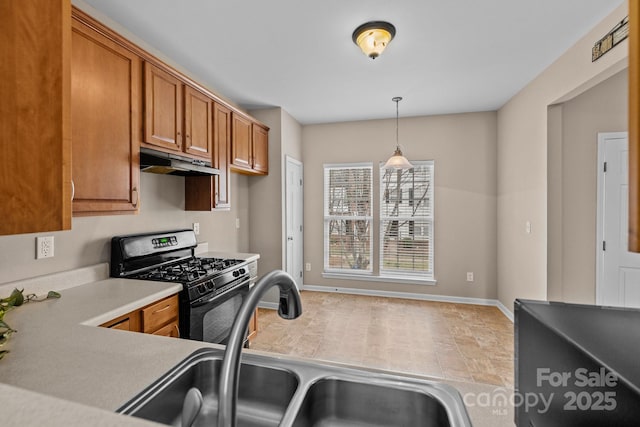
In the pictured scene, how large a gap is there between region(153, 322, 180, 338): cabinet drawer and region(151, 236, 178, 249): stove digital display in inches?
30.7

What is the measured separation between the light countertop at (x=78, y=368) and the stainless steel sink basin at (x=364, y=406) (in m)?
0.12

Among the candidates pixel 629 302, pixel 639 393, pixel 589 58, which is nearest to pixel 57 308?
pixel 639 393

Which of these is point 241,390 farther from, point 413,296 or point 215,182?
point 413,296

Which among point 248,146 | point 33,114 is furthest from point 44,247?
point 248,146

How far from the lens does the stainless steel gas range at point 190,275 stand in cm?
197

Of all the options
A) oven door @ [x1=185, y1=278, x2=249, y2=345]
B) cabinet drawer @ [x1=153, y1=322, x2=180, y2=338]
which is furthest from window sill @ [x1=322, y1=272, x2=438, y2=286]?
cabinet drawer @ [x1=153, y1=322, x2=180, y2=338]

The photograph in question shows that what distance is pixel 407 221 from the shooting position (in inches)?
176

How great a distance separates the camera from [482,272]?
13.8 feet

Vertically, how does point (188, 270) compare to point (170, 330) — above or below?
above

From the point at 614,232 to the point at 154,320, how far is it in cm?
382

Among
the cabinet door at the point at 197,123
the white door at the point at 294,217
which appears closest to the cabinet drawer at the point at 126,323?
the cabinet door at the point at 197,123

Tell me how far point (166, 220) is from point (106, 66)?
1.32 meters

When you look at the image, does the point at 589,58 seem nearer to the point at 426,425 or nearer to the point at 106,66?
the point at 426,425

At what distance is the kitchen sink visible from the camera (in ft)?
2.54
